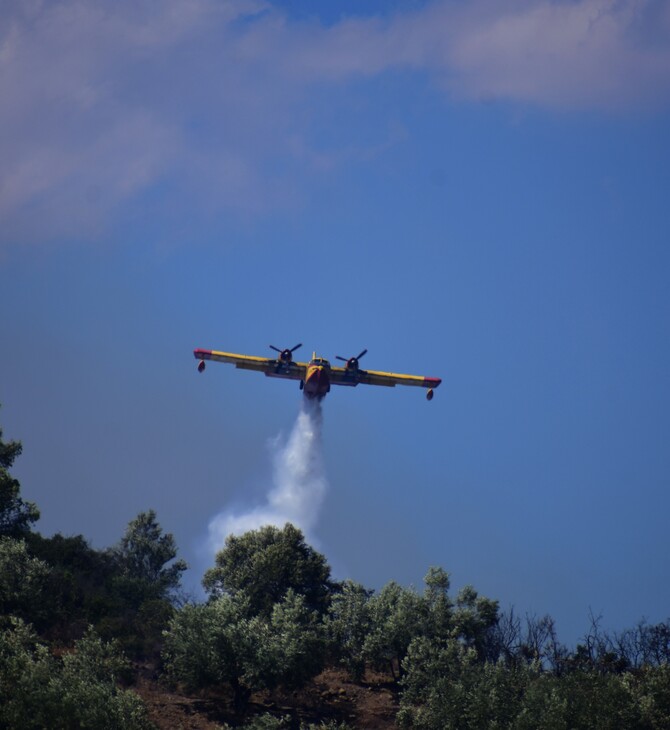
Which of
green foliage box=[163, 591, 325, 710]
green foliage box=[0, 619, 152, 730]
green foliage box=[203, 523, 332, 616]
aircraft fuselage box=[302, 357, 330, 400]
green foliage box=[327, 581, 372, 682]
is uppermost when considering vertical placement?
aircraft fuselage box=[302, 357, 330, 400]

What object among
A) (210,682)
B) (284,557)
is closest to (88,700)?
(210,682)

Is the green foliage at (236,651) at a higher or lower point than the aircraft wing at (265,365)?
lower

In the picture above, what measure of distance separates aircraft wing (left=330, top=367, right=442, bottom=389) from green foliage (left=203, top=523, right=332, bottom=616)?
63.2 feet

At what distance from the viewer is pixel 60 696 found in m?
42.8

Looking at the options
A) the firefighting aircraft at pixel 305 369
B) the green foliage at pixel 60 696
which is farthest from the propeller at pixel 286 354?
the green foliage at pixel 60 696

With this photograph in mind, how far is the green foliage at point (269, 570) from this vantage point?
212ft

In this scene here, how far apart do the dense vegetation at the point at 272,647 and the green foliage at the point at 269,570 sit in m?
0.09

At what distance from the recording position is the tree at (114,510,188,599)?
247 feet

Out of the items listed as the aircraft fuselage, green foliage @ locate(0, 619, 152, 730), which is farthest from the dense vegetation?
the aircraft fuselage

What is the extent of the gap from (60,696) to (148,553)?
34.4 m

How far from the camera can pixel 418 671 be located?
5472 centimetres

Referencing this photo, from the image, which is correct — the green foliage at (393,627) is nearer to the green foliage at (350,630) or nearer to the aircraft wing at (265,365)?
the green foliage at (350,630)

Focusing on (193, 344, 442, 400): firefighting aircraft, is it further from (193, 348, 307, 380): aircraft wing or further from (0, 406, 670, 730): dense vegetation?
(0, 406, 670, 730): dense vegetation

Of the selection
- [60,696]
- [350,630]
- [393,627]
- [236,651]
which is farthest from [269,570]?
[60,696]
